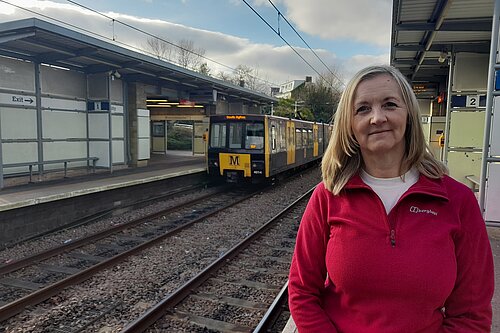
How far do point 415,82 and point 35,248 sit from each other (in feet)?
46.6

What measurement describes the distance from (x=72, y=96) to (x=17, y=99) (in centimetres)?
254

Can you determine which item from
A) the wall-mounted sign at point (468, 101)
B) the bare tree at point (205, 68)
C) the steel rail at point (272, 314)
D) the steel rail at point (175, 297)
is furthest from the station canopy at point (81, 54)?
the bare tree at point (205, 68)

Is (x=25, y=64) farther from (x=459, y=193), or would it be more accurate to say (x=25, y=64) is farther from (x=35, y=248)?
(x=459, y=193)

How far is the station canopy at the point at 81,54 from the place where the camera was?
9484 mm

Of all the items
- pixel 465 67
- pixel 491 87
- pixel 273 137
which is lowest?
pixel 273 137

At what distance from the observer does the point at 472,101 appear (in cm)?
906

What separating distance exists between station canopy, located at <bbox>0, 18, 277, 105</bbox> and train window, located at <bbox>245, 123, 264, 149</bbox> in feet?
12.1

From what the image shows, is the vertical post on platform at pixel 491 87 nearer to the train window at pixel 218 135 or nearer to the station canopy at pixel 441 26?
the station canopy at pixel 441 26

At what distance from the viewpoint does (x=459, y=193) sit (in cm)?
169

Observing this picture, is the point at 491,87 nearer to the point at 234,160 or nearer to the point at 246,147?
the point at 246,147

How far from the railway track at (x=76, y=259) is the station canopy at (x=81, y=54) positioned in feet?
15.9

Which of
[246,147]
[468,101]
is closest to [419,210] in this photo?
[468,101]

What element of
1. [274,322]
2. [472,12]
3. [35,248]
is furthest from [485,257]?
[35,248]

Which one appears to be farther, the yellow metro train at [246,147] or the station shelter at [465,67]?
the yellow metro train at [246,147]
